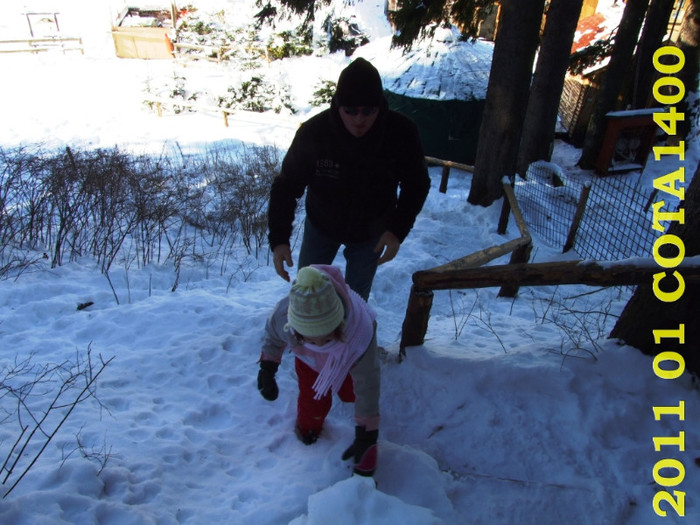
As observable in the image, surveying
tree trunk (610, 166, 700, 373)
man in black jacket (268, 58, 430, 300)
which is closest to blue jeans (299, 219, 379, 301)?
man in black jacket (268, 58, 430, 300)

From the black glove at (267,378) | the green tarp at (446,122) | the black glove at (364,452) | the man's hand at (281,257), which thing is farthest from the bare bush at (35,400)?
the green tarp at (446,122)

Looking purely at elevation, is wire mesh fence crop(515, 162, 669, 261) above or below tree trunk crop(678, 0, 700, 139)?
below

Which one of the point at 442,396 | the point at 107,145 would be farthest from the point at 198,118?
the point at 442,396

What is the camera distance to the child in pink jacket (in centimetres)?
165

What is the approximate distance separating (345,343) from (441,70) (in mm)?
11347

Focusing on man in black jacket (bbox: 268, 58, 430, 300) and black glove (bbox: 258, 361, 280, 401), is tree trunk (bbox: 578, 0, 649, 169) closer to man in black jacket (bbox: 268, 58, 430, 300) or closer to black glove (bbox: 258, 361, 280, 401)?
man in black jacket (bbox: 268, 58, 430, 300)

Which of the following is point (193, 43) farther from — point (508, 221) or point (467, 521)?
point (467, 521)

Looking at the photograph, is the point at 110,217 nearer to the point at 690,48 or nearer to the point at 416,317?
the point at 416,317

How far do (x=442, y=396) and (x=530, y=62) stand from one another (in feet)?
19.8

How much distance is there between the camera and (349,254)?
2654 millimetres

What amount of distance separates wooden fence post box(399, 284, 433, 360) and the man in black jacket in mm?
356

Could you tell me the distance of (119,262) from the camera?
468 centimetres

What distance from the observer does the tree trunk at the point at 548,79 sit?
8383 mm

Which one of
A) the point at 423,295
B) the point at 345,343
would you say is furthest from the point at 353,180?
the point at 345,343
